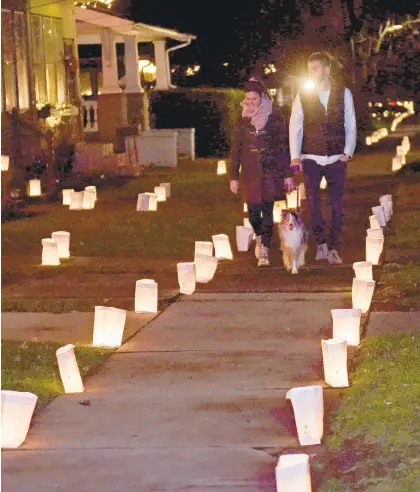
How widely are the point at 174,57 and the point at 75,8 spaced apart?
1206 cm

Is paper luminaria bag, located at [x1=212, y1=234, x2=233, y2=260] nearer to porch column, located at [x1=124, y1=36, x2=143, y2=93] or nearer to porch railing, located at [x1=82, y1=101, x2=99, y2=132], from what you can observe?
porch column, located at [x1=124, y1=36, x2=143, y2=93]

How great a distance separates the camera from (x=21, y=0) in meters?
22.3

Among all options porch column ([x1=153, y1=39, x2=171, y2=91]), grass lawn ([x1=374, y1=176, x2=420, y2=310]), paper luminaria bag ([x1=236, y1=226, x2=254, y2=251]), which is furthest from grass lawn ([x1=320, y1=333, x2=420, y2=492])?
porch column ([x1=153, y1=39, x2=171, y2=91])

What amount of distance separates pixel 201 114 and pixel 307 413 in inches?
1022

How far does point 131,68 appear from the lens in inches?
1147

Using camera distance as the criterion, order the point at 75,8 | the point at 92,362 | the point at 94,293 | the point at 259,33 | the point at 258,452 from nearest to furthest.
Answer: the point at 258,452 → the point at 92,362 → the point at 94,293 → the point at 75,8 → the point at 259,33

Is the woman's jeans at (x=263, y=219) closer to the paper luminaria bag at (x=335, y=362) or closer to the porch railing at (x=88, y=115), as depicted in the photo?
the paper luminaria bag at (x=335, y=362)

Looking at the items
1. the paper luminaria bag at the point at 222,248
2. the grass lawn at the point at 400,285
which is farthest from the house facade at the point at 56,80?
the grass lawn at the point at 400,285

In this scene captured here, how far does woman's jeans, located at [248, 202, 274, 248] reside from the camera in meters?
11.4

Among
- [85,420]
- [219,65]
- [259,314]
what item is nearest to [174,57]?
[219,65]

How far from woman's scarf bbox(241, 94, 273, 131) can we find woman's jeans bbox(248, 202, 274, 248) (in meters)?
0.77

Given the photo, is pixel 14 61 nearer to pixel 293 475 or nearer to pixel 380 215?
pixel 380 215

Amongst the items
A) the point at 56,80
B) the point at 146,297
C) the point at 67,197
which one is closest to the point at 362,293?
the point at 146,297

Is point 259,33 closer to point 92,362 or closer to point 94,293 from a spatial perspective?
point 94,293
